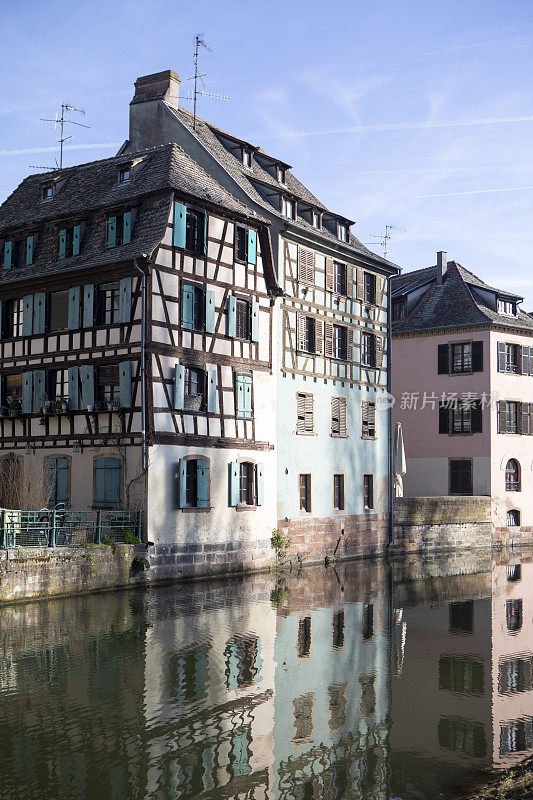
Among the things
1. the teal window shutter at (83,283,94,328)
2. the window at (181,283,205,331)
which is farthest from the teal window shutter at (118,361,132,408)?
the window at (181,283,205,331)

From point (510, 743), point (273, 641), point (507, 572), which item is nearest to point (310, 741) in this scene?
point (510, 743)

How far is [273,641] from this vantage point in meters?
16.8

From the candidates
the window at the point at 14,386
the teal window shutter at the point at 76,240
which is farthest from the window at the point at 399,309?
the window at the point at 14,386

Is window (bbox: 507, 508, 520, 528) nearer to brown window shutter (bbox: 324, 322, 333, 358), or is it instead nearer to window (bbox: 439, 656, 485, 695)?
brown window shutter (bbox: 324, 322, 333, 358)

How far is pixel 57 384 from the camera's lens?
2700cm

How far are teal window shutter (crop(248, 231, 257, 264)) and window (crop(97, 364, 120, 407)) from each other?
619cm

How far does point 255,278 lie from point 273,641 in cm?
1506

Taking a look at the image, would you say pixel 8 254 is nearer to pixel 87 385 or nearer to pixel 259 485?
pixel 87 385

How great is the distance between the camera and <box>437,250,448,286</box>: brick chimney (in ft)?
147

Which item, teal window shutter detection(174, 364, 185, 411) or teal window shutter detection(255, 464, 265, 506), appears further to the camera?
teal window shutter detection(255, 464, 265, 506)

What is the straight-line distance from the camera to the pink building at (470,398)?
4091cm

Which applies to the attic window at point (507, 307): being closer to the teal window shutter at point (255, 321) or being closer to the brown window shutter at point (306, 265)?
the brown window shutter at point (306, 265)

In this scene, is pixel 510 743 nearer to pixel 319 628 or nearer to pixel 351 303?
pixel 319 628

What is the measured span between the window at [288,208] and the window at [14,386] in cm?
1091
